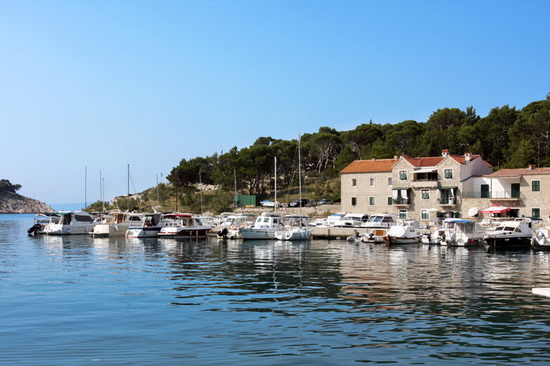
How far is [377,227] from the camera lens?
63.2 m

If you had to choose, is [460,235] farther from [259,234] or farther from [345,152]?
[345,152]

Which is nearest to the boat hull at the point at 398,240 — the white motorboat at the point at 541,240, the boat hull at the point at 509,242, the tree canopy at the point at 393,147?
the boat hull at the point at 509,242

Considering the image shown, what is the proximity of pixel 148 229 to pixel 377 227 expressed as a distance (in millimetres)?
27108

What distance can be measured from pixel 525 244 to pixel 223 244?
94.8 ft

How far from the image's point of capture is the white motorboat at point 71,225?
7331cm

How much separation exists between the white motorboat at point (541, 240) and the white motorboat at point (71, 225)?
5374 centimetres

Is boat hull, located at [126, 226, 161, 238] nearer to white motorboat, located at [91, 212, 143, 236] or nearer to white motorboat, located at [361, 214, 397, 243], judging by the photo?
white motorboat, located at [91, 212, 143, 236]

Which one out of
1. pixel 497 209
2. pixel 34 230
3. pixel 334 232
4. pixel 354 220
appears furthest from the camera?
pixel 34 230

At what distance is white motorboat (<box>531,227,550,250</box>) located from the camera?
48.9m

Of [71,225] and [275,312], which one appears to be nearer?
[275,312]

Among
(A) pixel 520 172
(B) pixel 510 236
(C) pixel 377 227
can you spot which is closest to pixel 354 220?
(C) pixel 377 227

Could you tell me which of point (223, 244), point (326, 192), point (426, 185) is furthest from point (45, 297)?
point (326, 192)

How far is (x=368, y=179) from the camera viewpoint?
78.5 meters

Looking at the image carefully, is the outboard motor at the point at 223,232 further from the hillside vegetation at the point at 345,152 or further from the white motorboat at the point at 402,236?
the hillside vegetation at the point at 345,152
